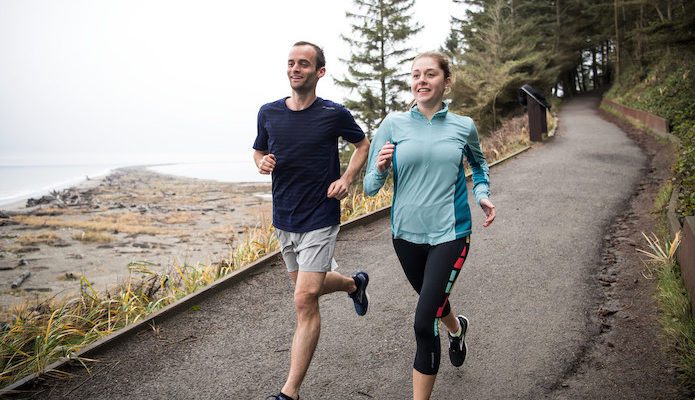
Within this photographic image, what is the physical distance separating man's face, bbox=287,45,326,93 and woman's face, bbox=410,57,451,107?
0.75m

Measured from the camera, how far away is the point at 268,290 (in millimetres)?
5438

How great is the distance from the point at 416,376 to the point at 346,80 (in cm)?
2550

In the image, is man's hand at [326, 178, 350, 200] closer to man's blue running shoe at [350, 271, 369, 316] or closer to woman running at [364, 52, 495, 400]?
woman running at [364, 52, 495, 400]

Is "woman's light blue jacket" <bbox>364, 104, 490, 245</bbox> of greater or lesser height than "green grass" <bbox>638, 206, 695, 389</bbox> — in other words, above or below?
above

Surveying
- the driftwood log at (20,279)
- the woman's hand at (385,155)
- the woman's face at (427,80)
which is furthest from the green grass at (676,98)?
the driftwood log at (20,279)

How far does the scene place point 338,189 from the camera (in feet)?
10.5

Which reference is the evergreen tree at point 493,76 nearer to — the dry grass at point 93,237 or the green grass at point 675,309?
the dry grass at point 93,237

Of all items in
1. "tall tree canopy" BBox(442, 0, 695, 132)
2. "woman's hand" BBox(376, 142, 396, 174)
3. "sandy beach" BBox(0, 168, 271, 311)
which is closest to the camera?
"woman's hand" BBox(376, 142, 396, 174)

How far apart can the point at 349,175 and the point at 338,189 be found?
0.57 feet

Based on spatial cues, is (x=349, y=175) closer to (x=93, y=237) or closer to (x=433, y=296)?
(x=433, y=296)

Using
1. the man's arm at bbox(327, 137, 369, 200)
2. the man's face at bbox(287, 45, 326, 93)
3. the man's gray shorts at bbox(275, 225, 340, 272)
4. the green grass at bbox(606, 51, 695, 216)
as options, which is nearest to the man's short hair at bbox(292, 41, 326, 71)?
the man's face at bbox(287, 45, 326, 93)

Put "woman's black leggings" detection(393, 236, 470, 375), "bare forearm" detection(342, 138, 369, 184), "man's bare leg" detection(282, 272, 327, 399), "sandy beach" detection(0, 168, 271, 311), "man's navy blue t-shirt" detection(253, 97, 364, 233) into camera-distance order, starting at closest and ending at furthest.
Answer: "woman's black leggings" detection(393, 236, 470, 375)
"man's bare leg" detection(282, 272, 327, 399)
"man's navy blue t-shirt" detection(253, 97, 364, 233)
"bare forearm" detection(342, 138, 369, 184)
"sandy beach" detection(0, 168, 271, 311)

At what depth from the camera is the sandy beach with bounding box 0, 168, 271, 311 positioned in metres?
12.4

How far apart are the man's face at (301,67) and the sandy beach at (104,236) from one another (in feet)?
12.4
